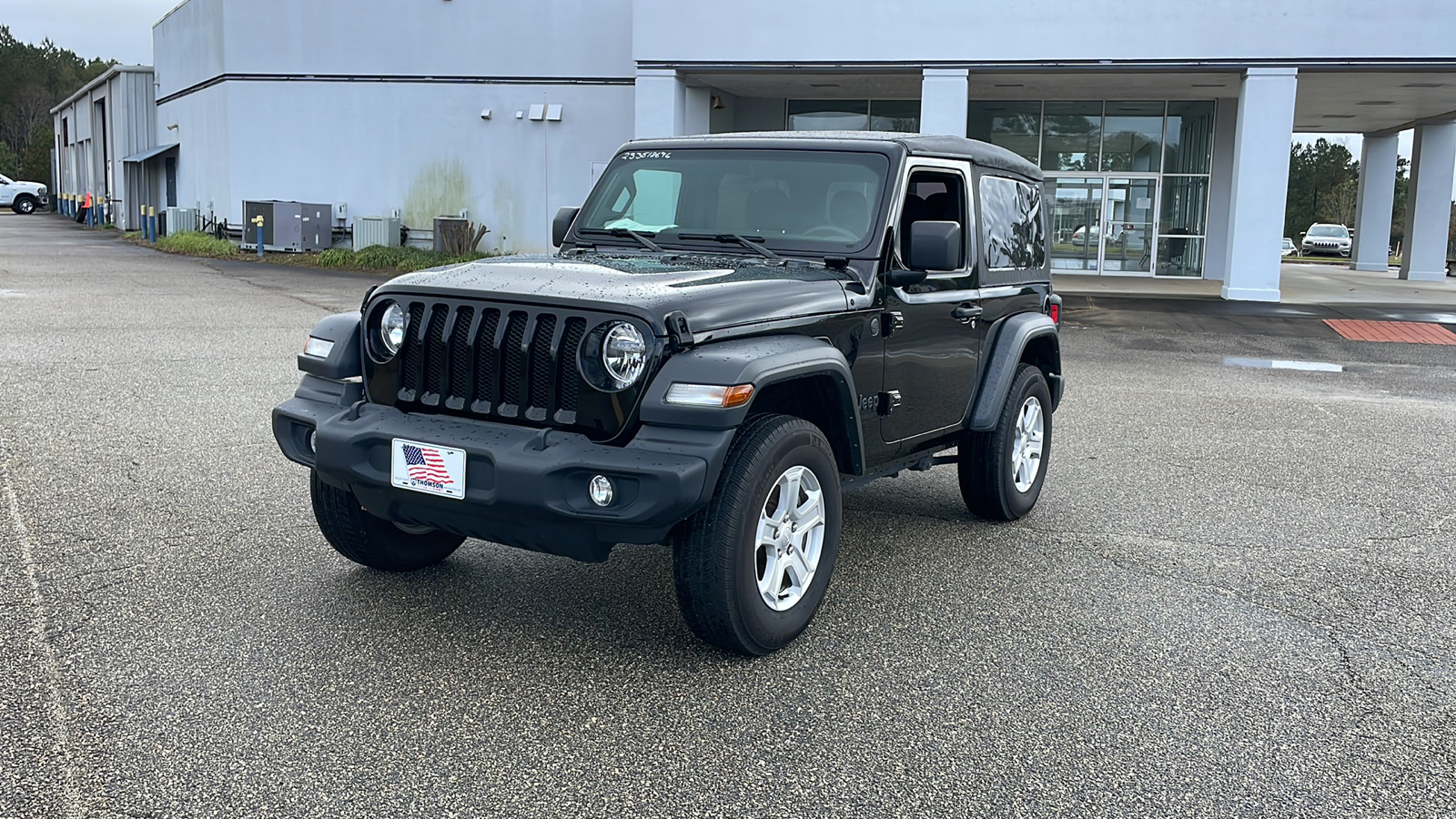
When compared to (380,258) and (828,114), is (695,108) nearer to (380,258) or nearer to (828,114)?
(828,114)

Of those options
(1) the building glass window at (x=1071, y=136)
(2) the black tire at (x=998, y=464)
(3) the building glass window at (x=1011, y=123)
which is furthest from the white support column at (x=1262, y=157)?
(2) the black tire at (x=998, y=464)

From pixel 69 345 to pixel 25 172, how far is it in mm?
79988

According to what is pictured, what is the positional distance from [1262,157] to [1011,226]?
15787 mm

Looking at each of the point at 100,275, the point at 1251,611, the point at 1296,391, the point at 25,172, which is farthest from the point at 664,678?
the point at 25,172

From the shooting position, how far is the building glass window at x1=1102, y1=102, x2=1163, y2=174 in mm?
26594

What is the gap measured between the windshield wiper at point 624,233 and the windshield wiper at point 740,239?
12cm

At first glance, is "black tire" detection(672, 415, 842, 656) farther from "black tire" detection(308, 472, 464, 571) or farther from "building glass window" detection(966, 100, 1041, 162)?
"building glass window" detection(966, 100, 1041, 162)

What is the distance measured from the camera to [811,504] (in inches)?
177

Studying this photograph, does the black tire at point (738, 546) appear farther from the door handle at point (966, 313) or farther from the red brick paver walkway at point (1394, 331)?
the red brick paver walkway at point (1394, 331)

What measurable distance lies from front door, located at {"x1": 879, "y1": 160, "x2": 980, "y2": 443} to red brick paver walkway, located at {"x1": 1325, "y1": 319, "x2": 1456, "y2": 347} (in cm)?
1244

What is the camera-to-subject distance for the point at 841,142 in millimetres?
5469

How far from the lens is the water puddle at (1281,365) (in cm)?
1338

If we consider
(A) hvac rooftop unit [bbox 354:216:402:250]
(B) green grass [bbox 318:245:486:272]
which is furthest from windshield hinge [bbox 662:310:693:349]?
(A) hvac rooftop unit [bbox 354:216:402:250]

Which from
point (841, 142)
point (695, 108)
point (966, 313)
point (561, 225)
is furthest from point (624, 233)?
point (695, 108)
